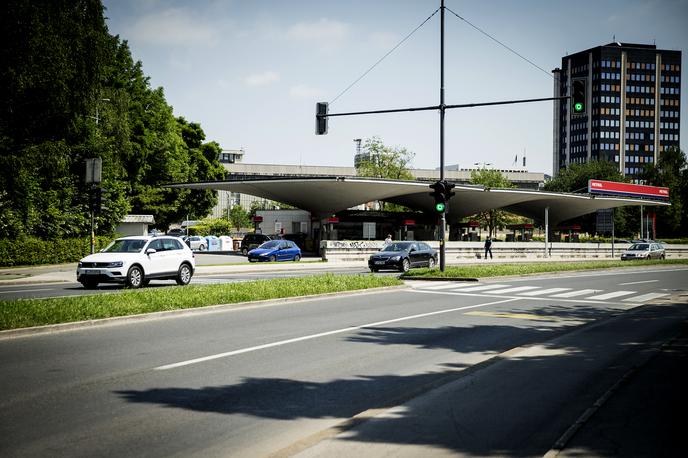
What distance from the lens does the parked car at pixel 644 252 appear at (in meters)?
47.2

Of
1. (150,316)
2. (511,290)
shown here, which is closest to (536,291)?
(511,290)

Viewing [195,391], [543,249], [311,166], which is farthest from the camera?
[311,166]

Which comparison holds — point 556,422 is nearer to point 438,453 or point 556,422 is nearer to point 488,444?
point 488,444

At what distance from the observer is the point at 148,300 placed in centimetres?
1334

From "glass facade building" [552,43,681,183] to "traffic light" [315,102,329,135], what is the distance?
134 metres

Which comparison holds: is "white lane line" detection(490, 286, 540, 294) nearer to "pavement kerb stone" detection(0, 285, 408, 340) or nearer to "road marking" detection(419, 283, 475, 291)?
"road marking" detection(419, 283, 475, 291)

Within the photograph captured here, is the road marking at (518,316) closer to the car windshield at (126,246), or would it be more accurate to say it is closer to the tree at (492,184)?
the car windshield at (126,246)

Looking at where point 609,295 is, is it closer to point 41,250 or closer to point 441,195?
point 441,195

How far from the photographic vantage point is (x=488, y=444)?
489cm

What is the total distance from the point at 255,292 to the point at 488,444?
433 inches

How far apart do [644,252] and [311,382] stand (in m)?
47.3

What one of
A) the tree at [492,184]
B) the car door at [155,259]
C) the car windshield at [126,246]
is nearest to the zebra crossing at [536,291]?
the car door at [155,259]

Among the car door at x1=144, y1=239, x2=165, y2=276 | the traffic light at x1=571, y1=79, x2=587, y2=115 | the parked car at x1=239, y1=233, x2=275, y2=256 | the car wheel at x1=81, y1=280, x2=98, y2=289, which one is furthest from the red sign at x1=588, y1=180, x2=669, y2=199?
the car wheel at x1=81, y1=280, x2=98, y2=289

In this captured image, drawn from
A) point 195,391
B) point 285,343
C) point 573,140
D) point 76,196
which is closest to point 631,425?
point 195,391
